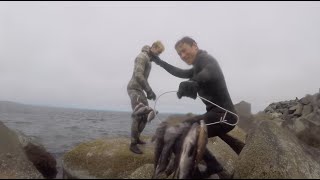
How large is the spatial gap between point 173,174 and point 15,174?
160 inches

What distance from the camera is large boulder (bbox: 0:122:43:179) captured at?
8734 millimetres

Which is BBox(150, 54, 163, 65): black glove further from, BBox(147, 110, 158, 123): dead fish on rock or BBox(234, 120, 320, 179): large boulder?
BBox(234, 120, 320, 179): large boulder

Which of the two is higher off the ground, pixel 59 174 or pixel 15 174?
pixel 15 174

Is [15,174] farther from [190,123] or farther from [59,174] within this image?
[190,123]

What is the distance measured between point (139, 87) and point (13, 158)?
372 centimetres

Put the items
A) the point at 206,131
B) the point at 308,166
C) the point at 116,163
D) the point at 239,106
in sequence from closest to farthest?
the point at 206,131 → the point at 308,166 → the point at 116,163 → the point at 239,106

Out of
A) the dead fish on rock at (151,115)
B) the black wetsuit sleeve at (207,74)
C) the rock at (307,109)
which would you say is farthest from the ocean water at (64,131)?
the rock at (307,109)

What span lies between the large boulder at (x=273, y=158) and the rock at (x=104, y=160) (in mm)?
2454

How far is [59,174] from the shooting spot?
403 inches

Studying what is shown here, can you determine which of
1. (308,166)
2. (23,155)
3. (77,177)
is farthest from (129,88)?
(308,166)

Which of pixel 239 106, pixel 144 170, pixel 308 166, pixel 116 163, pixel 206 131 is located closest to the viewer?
pixel 206 131

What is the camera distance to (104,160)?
914 cm

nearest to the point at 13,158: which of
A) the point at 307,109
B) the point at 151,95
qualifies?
the point at 151,95

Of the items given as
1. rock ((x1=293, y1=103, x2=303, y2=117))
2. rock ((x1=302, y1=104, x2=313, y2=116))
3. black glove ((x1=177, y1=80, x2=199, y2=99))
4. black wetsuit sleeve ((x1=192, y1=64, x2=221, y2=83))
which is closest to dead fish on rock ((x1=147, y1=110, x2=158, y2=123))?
black glove ((x1=177, y1=80, x2=199, y2=99))
